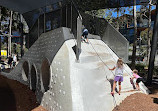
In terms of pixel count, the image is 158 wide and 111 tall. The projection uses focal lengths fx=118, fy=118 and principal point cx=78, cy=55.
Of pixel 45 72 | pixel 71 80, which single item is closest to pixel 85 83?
pixel 71 80

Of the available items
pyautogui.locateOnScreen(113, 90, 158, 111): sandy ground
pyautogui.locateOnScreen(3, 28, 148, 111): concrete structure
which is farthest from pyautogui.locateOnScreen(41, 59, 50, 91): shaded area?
pyautogui.locateOnScreen(113, 90, 158, 111): sandy ground

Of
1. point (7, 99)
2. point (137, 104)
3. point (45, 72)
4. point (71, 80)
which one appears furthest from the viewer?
point (45, 72)

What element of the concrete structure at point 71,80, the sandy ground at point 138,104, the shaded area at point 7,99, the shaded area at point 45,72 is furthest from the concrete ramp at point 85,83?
the shaded area at point 7,99

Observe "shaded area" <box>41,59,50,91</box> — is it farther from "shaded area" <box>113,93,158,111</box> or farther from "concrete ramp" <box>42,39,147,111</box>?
"shaded area" <box>113,93,158,111</box>

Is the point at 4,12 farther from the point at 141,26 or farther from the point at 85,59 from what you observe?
the point at 141,26

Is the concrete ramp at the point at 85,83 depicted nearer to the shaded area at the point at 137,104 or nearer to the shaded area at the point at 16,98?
the shaded area at the point at 137,104

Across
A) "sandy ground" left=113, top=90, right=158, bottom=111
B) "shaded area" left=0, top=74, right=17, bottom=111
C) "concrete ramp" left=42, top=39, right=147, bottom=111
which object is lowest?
"shaded area" left=0, top=74, right=17, bottom=111

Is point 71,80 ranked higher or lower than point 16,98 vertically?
higher

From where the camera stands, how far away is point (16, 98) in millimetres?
5176

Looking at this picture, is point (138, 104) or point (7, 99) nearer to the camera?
point (138, 104)

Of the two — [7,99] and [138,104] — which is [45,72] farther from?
[138,104]

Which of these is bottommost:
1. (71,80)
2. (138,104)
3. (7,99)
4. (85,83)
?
(7,99)

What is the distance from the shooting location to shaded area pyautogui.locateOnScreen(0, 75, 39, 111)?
15.0 feet

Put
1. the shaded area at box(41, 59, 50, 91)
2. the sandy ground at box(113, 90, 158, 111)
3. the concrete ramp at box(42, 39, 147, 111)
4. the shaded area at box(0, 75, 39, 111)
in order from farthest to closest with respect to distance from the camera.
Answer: the shaded area at box(41, 59, 50, 91) → the shaded area at box(0, 75, 39, 111) → the sandy ground at box(113, 90, 158, 111) → the concrete ramp at box(42, 39, 147, 111)
